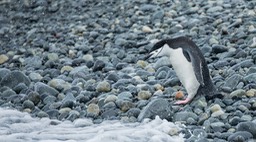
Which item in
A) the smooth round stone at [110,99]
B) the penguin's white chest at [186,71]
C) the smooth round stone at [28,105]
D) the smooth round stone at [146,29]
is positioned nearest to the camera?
the penguin's white chest at [186,71]

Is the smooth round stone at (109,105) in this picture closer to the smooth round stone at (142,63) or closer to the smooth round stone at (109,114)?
the smooth round stone at (109,114)

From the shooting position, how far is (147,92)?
478 cm

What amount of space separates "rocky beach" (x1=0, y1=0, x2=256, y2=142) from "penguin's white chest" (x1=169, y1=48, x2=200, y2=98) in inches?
4.3

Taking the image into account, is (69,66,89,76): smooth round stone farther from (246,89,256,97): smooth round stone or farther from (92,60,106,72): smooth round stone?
(246,89,256,97): smooth round stone

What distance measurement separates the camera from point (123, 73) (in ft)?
18.4

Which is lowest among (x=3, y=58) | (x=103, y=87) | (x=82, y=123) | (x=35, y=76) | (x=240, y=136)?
(x=240, y=136)

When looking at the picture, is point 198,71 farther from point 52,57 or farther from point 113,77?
point 52,57

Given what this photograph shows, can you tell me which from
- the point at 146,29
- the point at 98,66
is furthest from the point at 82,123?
the point at 146,29

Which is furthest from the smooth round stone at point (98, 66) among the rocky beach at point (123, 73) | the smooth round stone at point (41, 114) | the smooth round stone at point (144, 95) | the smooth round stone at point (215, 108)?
the smooth round stone at point (215, 108)

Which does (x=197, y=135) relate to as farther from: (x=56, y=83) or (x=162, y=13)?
(x=162, y=13)

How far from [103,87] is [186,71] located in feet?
2.86

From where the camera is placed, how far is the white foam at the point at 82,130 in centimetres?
399

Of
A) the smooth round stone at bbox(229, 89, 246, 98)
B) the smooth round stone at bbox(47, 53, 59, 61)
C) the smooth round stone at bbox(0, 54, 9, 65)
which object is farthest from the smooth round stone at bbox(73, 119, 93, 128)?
the smooth round stone at bbox(0, 54, 9, 65)

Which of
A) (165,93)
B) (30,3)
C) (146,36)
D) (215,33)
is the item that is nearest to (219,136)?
(165,93)
